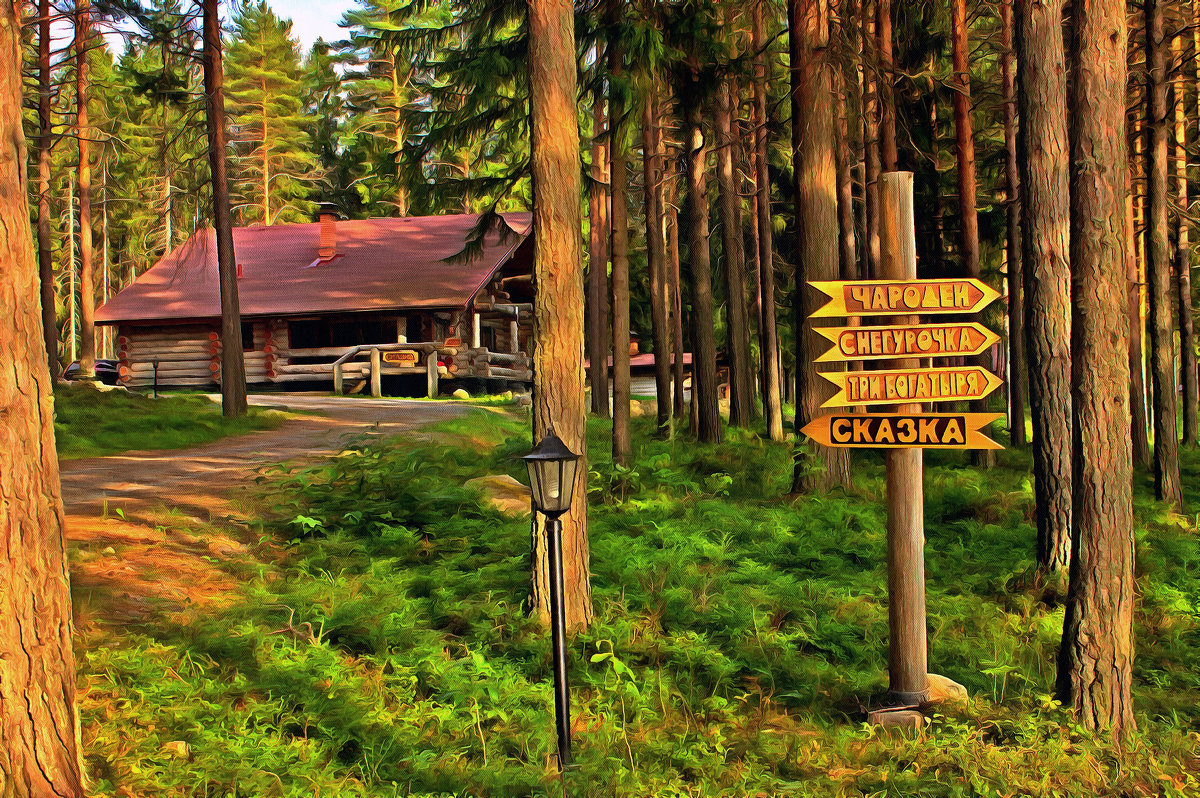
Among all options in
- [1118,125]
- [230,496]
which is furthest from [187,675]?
[1118,125]

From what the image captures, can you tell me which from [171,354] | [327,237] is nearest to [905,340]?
[171,354]

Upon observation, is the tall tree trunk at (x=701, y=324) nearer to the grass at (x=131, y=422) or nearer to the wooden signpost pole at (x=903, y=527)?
the grass at (x=131, y=422)

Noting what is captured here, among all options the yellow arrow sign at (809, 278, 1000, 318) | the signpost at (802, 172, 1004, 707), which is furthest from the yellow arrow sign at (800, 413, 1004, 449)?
the yellow arrow sign at (809, 278, 1000, 318)

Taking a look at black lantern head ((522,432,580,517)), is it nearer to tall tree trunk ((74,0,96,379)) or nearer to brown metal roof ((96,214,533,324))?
tall tree trunk ((74,0,96,379))

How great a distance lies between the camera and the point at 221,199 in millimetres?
18172

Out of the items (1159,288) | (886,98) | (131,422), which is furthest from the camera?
(131,422)

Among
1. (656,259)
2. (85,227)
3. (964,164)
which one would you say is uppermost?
(85,227)

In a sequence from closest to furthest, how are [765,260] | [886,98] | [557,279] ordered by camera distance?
[557,279]
[886,98]
[765,260]

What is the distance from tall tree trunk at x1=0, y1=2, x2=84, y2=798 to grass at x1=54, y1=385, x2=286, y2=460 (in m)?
9.49

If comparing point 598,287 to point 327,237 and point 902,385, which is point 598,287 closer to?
point 327,237

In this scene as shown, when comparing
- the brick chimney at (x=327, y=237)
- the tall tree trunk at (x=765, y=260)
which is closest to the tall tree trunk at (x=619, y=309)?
the tall tree trunk at (x=765, y=260)

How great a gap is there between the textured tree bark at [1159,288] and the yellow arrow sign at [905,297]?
9.24m

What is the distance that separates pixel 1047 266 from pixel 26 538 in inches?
370

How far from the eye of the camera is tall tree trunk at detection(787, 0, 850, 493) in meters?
11.8
